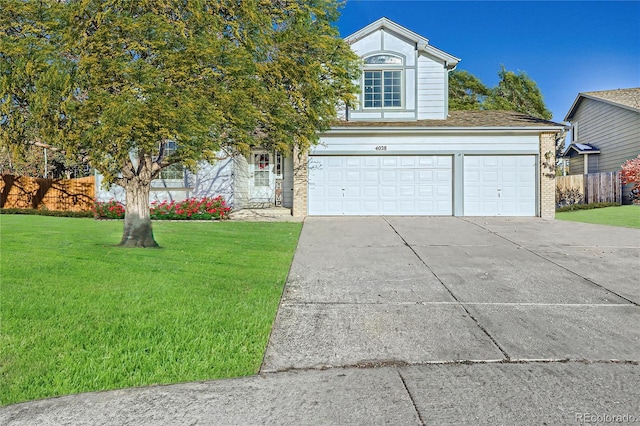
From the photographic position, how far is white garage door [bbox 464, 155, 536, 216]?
14383 mm

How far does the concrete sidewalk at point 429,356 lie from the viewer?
2498mm

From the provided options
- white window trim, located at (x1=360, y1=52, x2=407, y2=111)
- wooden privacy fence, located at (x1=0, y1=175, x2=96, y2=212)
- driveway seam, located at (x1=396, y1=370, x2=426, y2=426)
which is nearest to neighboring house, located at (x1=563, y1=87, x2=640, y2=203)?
white window trim, located at (x1=360, y1=52, x2=407, y2=111)

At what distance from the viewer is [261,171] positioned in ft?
57.1

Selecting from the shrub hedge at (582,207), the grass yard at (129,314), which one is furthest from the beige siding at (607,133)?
the grass yard at (129,314)

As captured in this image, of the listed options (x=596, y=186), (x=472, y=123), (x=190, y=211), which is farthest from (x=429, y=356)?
(x=596, y=186)

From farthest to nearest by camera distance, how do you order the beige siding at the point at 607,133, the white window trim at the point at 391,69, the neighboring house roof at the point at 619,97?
the neighboring house roof at the point at 619,97 < the beige siding at the point at 607,133 < the white window trim at the point at 391,69

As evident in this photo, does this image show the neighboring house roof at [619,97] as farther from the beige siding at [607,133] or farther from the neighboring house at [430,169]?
the neighboring house at [430,169]

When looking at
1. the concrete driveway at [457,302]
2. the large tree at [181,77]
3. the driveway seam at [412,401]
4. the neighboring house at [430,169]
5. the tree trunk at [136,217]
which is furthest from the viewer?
the neighboring house at [430,169]

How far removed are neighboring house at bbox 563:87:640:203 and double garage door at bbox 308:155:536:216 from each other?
9.82 m

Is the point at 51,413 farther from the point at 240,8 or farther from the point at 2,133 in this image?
the point at 240,8

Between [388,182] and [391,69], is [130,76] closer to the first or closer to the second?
[388,182]

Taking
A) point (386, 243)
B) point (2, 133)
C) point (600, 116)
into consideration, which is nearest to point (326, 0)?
point (386, 243)

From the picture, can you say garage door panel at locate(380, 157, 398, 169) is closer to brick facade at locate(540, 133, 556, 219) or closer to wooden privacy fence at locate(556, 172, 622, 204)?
brick facade at locate(540, 133, 556, 219)

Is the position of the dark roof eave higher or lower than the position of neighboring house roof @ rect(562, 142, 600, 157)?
lower
